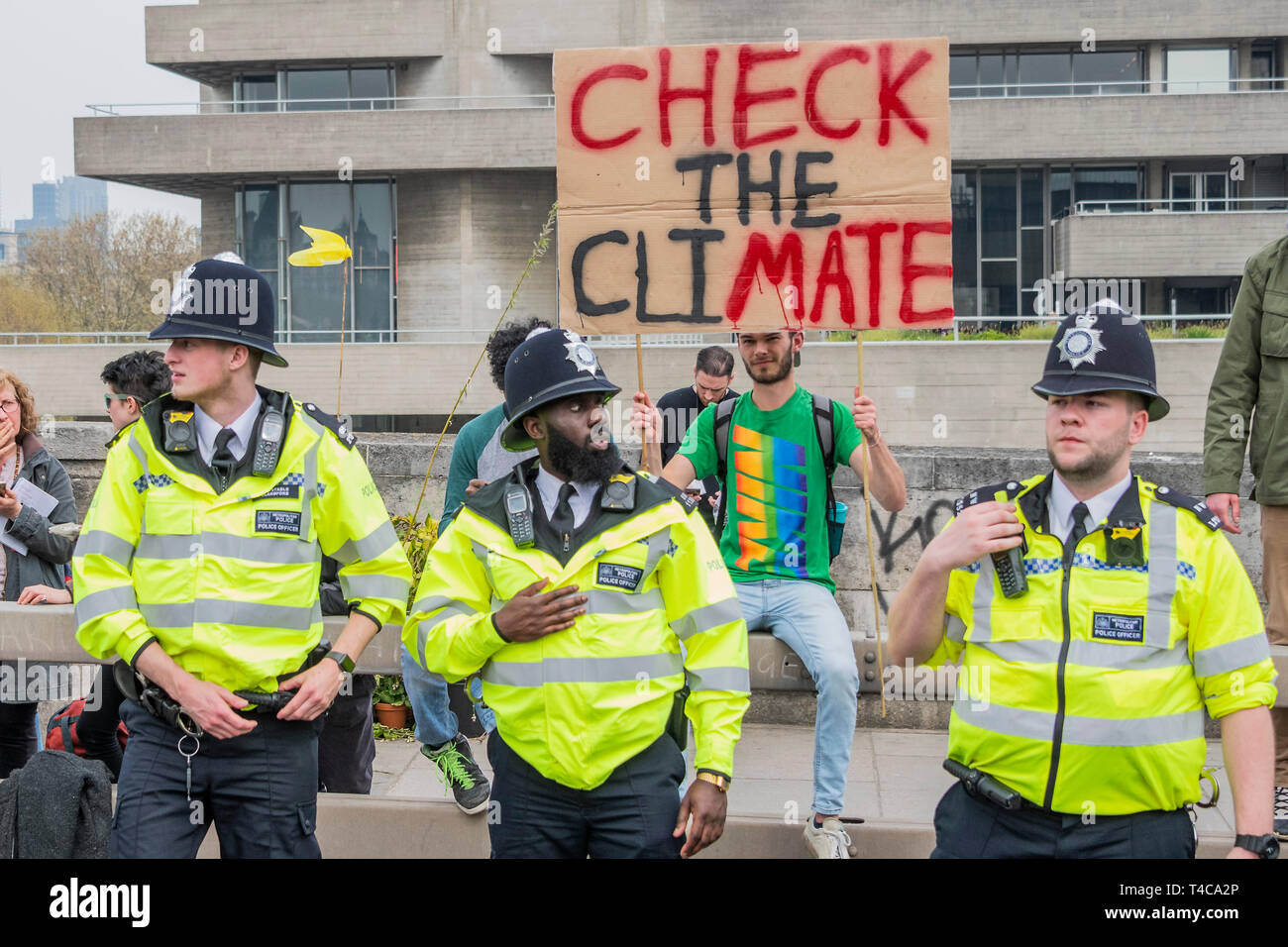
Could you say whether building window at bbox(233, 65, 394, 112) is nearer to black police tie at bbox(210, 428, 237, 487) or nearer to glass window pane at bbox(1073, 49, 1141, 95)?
glass window pane at bbox(1073, 49, 1141, 95)

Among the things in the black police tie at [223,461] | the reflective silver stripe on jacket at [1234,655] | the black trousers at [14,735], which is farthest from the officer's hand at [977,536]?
the black trousers at [14,735]

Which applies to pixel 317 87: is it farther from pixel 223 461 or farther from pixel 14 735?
pixel 223 461

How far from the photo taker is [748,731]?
23.9 ft

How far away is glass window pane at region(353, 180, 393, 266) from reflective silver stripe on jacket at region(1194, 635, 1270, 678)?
33.2m

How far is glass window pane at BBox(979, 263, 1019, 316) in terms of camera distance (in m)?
33.0

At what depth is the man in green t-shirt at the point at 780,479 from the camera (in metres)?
4.79

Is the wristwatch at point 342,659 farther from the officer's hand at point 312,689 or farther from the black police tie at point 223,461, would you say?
the black police tie at point 223,461

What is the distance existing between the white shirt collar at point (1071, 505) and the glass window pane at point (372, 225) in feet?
108

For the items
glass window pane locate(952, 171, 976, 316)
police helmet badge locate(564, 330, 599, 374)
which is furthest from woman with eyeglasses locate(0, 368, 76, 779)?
glass window pane locate(952, 171, 976, 316)

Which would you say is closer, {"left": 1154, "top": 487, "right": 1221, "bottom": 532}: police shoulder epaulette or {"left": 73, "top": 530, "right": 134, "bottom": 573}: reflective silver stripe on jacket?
{"left": 1154, "top": 487, "right": 1221, "bottom": 532}: police shoulder epaulette

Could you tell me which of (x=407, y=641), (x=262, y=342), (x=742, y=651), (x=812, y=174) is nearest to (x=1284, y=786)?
(x=742, y=651)

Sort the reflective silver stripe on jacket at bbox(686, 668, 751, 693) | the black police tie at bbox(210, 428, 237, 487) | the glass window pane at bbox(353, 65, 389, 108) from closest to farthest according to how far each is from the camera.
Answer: the reflective silver stripe on jacket at bbox(686, 668, 751, 693) → the black police tie at bbox(210, 428, 237, 487) → the glass window pane at bbox(353, 65, 389, 108)

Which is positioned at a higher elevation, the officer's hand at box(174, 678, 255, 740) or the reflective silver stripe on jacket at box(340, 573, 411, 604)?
the reflective silver stripe on jacket at box(340, 573, 411, 604)

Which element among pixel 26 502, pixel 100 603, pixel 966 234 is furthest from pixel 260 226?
pixel 100 603
